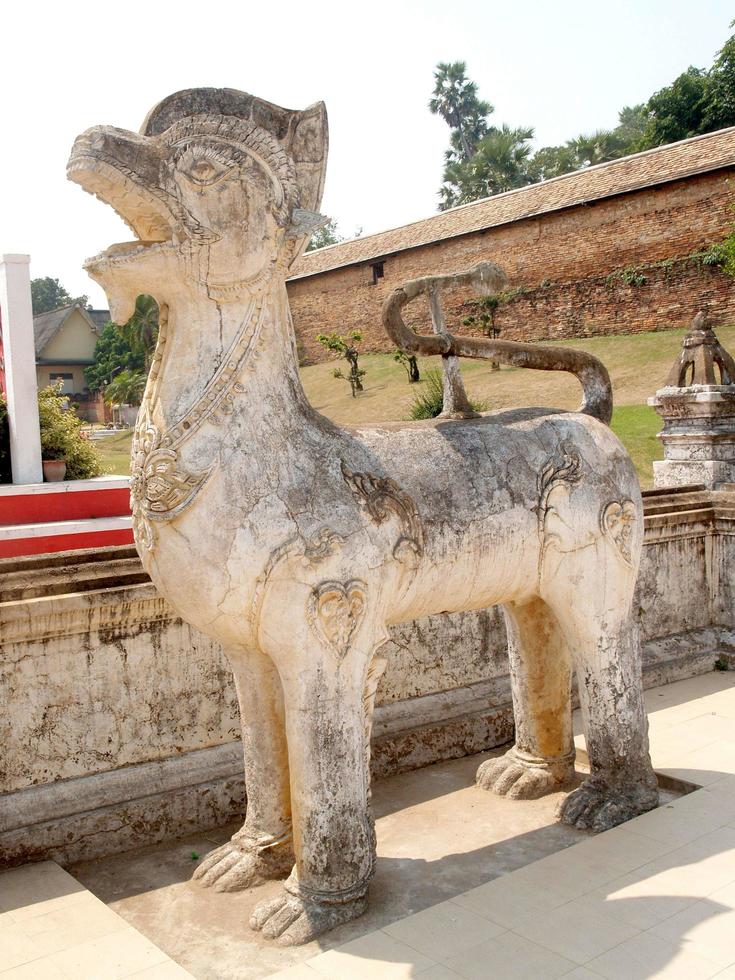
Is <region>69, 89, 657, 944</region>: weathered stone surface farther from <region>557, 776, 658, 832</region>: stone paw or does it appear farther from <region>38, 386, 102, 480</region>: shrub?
<region>38, 386, 102, 480</region>: shrub

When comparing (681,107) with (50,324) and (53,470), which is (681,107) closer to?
(50,324)

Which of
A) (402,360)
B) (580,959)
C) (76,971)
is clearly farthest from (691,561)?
(402,360)

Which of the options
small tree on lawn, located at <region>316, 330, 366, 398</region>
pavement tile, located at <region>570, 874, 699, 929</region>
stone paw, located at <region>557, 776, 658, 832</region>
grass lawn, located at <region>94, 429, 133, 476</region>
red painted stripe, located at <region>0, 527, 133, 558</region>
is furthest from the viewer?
small tree on lawn, located at <region>316, 330, 366, 398</region>

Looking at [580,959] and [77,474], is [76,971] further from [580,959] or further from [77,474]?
[77,474]

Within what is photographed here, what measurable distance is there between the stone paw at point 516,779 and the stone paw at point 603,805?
30 cm

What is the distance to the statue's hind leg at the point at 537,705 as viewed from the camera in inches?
154

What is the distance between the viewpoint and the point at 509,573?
10.9 feet

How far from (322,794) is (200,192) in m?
1.79

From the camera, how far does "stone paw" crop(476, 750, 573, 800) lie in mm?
3938

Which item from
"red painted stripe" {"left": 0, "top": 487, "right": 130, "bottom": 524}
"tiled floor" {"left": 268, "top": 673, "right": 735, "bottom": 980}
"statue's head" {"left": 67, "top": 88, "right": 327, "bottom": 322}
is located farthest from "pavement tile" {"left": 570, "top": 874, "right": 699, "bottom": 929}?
"red painted stripe" {"left": 0, "top": 487, "right": 130, "bottom": 524}

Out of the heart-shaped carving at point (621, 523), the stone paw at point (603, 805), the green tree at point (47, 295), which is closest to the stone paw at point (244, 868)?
the stone paw at point (603, 805)

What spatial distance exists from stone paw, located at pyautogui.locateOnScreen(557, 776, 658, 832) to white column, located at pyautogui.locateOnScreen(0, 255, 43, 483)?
290 inches

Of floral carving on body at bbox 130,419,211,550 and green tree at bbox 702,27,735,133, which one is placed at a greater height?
green tree at bbox 702,27,735,133

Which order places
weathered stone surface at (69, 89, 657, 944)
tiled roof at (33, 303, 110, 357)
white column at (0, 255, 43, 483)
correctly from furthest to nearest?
tiled roof at (33, 303, 110, 357) → white column at (0, 255, 43, 483) → weathered stone surface at (69, 89, 657, 944)
